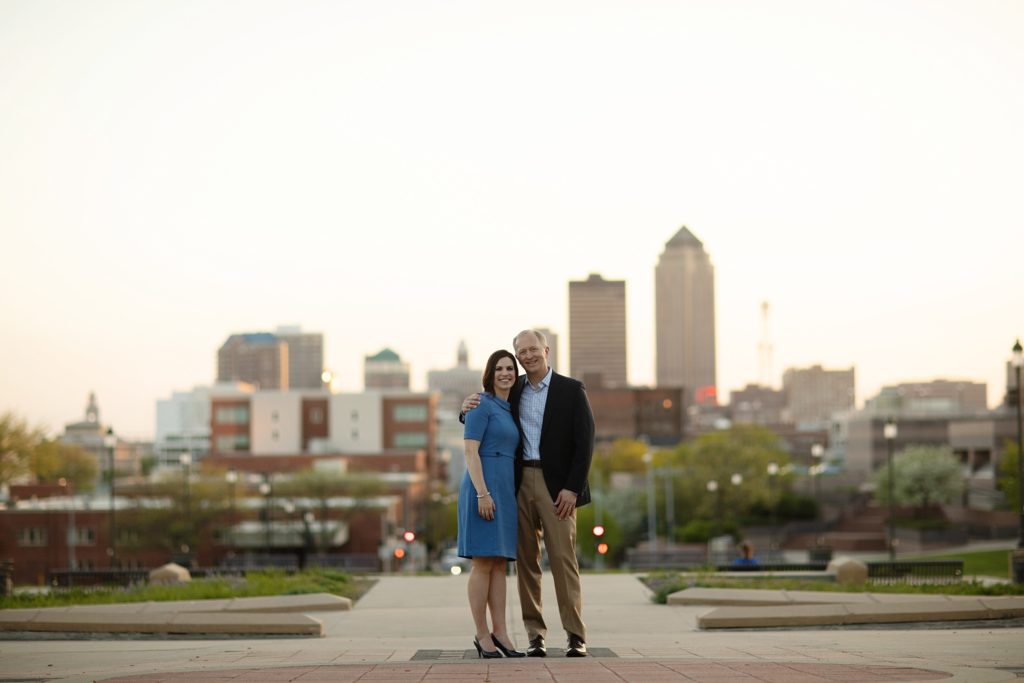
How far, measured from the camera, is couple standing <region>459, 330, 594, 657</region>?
10.9 m

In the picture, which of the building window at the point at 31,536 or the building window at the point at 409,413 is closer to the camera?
the building window at the point at 31,536

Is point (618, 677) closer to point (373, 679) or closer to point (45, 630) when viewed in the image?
point (373, 679)

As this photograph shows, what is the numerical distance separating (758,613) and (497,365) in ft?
18.8

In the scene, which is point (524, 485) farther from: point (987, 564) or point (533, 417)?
Result: point (987, 564)

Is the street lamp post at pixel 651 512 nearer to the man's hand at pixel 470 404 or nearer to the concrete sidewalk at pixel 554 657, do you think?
the concrete sidewalk at pixel 554 657

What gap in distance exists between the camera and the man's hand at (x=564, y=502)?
11.0m

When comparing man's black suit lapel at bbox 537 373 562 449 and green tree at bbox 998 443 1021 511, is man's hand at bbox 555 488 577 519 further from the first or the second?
green tree at bbox 998 443 1021 511

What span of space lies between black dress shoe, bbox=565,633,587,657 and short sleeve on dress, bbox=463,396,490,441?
1755 millimetres

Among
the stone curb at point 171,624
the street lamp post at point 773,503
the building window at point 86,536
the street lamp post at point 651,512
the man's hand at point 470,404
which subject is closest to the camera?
the man's hand at point 470,404

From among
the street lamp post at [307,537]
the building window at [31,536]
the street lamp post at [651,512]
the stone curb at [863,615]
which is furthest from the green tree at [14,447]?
the stone curb at [863,615]

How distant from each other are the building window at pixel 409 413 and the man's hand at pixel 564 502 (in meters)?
111

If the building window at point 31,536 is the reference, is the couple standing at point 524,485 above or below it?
above

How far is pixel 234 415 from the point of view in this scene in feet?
398

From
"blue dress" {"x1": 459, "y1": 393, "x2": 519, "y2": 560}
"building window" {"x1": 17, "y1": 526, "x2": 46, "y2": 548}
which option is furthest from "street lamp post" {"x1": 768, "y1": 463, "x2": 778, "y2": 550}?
"blue dress" {"x1": 459, "y1": 393, "x2": 519, "y2": 560}
